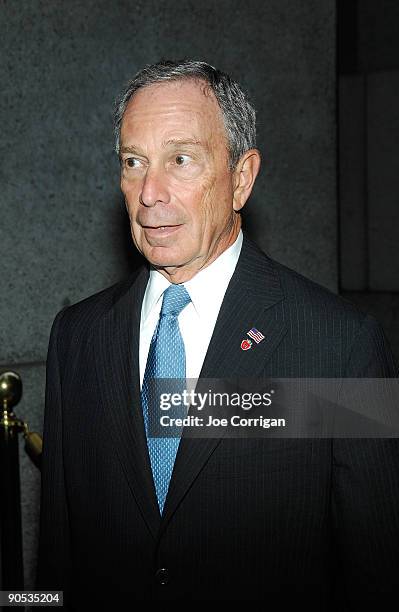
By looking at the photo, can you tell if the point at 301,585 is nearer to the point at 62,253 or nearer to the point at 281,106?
the point at 62,253

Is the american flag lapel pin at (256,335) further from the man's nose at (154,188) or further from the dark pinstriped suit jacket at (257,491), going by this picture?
the man's nose at (154,188)

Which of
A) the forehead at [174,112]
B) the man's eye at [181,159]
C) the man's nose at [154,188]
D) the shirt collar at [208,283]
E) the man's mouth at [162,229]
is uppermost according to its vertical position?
the forehead at [174,112]

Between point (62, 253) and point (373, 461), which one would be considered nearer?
point (373, 461)

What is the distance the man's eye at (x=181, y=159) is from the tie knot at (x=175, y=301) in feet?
1.06

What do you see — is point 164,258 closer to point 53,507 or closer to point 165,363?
point 165,363

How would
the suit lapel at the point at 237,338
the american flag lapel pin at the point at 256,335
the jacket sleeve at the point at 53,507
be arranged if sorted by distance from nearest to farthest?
the suit lapel at the point at 237,338 → the american flag lapel pin at the point at 256,335 → the jacket sleeve at the point at 53,507

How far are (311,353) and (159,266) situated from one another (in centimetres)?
45

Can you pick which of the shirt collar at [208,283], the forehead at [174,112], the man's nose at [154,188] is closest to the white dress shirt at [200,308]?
the shirt collar at [208,283]

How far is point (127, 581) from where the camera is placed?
2.14 metres

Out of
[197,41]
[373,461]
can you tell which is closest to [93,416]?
[373,461]

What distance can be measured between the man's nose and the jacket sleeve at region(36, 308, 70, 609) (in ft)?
2.12

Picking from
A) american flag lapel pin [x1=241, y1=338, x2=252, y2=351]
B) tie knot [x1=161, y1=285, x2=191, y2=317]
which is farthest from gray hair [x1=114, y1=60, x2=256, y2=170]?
american flag lapel pin [x1=241, y1=338, x2=252, y2=351]

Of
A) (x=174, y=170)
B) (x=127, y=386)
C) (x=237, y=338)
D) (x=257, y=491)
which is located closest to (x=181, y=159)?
(x=174, y=170)

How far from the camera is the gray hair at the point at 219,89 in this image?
2.10 metres
